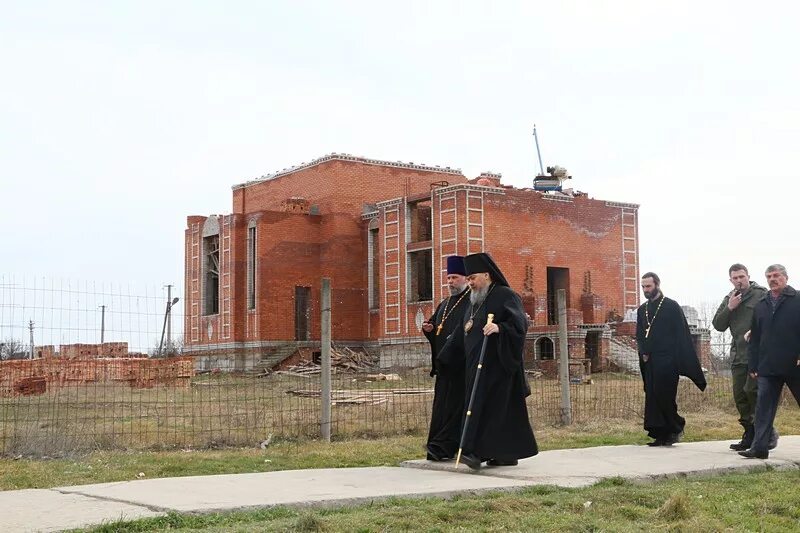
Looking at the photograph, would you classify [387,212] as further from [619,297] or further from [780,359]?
[780,359]

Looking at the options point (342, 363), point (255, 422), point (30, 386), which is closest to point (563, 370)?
point (255, 422)

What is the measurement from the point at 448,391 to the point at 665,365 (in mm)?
2973

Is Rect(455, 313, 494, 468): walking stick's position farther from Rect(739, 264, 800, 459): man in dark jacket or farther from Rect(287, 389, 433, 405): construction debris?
Rect(287, 389, 433, 405): construction debris

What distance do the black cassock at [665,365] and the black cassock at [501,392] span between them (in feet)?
8.95

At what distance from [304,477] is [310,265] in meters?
41.7

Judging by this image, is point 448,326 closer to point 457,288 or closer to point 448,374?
point 457,288

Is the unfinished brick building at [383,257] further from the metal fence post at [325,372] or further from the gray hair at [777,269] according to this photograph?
the gray hair at [777,269]

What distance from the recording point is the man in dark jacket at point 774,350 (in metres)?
9.77

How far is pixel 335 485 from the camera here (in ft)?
26.8

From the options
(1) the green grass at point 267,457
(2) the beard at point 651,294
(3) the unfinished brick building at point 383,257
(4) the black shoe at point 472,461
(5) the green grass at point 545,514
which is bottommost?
(1) the green grass at point 267,457

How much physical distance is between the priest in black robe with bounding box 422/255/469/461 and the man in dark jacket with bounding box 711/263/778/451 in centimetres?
301

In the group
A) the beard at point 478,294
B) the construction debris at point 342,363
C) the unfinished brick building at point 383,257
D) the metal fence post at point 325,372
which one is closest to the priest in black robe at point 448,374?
the beard at point 478,294

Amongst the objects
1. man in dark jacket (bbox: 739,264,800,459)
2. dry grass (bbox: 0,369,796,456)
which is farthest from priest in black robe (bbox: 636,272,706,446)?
dry grass (bbox: 0,369,796,456)

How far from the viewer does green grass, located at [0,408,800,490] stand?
956cm
